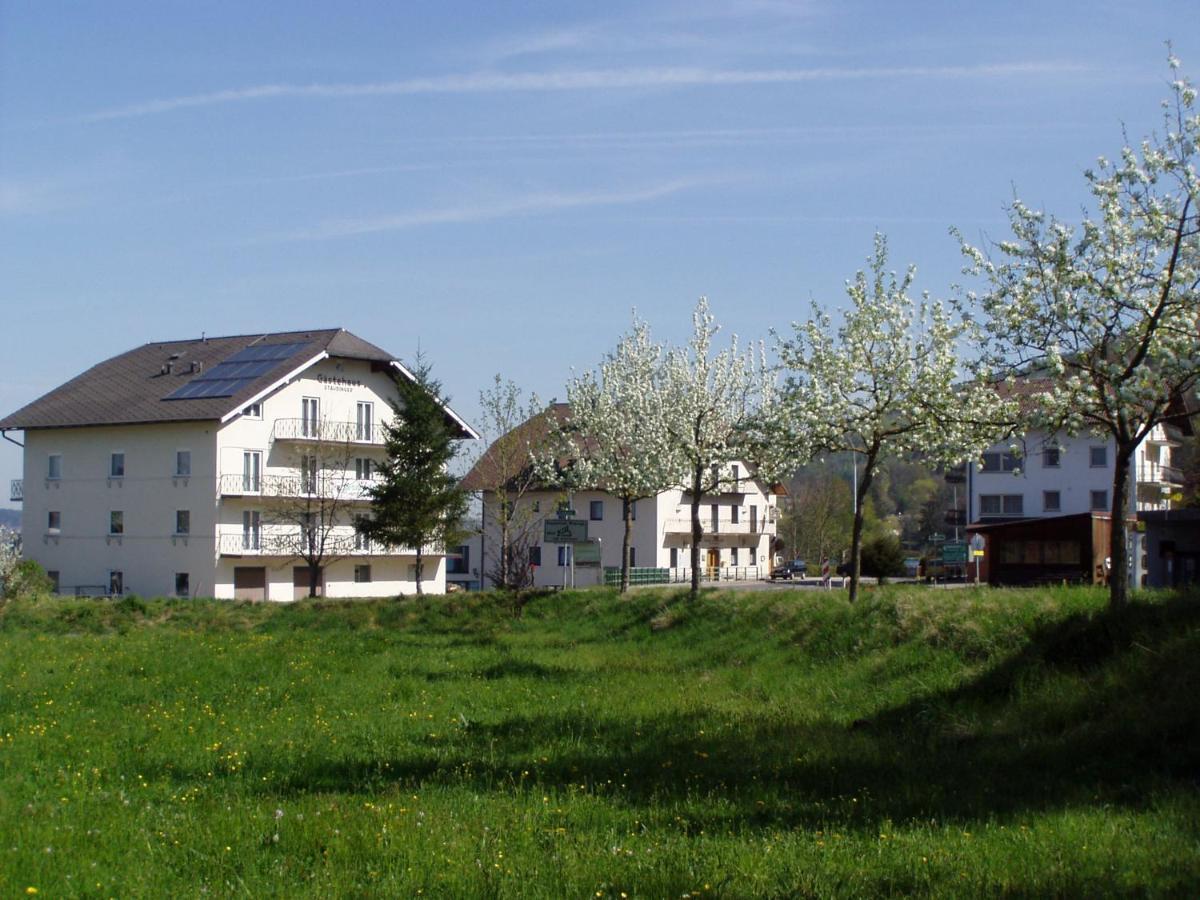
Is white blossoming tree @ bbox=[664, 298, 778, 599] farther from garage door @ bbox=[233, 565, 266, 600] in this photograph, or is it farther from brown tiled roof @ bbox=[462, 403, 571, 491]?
garage door @ bbox=[233, 565, 266, 600]

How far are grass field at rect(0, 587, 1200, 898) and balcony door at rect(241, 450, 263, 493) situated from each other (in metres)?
31.5

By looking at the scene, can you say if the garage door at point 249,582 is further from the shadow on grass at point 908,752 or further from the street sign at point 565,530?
the shadow on grass at point 908,752

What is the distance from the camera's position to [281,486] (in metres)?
53.4

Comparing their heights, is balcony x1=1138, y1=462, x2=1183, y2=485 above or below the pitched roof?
below

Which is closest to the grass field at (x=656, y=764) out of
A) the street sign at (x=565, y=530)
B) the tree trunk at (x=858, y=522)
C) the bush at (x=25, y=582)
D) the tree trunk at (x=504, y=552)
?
the tree trunk at (x=858, y=522)

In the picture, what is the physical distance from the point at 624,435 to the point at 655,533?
36.8m

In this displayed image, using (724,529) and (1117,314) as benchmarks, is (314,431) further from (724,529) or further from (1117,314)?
(1117,314)

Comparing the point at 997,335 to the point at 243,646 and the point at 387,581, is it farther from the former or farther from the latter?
the point at 387,581

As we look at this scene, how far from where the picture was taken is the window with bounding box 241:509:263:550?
5466cm

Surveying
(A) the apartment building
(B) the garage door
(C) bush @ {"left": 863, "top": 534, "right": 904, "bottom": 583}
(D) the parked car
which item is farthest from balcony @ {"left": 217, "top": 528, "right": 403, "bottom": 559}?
(D) the parked car

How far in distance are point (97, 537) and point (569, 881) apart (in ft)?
180

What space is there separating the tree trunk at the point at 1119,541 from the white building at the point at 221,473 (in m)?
38.1

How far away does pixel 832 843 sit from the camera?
9.03 m

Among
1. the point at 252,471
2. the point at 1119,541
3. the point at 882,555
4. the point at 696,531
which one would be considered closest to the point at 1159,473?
the point at 882,555
